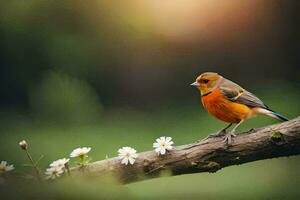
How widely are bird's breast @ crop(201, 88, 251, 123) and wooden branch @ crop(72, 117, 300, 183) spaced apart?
49 millimetres

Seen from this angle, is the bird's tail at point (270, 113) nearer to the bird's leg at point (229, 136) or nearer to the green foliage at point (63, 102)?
the bird's leg at point (229, 136)

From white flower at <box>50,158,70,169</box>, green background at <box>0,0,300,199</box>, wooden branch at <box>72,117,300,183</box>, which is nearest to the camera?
wooden branch at <box>72,117,300,183</box>

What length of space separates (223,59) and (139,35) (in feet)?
0.67

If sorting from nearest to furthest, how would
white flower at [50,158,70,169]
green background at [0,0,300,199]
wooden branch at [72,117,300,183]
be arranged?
wooden branch at [72,117,300,183], white flower at [50,158,70,169], green background at [0,0,300,199]

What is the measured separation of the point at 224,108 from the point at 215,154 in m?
0.09

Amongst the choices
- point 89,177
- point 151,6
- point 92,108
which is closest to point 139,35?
point 151,6

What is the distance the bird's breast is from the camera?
148 centimetres

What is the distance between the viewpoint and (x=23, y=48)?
5.74 ft

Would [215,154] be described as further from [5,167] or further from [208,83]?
[5,167]

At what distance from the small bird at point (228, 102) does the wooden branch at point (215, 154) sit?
1.6 inches

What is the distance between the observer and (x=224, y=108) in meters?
1.48

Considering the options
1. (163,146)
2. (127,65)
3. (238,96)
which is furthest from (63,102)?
(238,96)

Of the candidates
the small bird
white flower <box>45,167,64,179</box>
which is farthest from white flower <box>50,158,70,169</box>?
the small bird

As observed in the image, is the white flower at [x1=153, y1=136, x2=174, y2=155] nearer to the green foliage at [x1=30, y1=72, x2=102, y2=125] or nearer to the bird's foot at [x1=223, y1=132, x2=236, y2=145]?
the bird's foot at [x1=223, y1=132, x2=236, y2=145]
